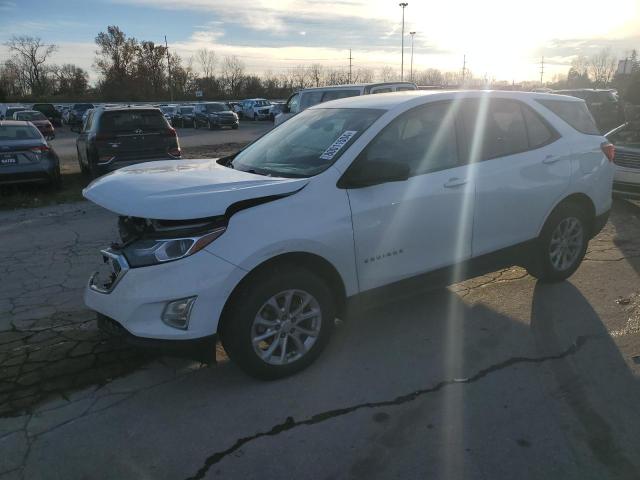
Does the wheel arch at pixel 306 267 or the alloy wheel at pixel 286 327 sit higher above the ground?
the wheel arch at pixel 306 267

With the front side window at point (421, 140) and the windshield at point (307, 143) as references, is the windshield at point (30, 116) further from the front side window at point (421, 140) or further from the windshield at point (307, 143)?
the front side window at point (421, 140)

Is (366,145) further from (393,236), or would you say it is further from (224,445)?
(224,445)

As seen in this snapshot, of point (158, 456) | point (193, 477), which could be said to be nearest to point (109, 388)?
point (158, 456)

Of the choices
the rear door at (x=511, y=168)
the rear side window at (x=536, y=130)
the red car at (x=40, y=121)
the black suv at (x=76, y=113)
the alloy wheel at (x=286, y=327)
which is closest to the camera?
the alloy wheel at (x=286, y=327)

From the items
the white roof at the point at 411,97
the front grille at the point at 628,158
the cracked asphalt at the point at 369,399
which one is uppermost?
the white roof at the point at 411,97

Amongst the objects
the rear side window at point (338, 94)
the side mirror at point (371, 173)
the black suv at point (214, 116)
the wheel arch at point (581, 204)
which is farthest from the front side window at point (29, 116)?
the wheel arch at point (581, 204)

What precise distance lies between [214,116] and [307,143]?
33.7 meters

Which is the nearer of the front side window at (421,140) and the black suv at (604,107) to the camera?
the front side window at (421,140)

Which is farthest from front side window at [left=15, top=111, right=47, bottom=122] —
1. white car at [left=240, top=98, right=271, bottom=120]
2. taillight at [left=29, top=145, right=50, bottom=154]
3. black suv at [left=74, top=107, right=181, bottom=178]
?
white car at [left=240, top=98, right=271, bottom=120]

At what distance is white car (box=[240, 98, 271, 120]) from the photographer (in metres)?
43.7

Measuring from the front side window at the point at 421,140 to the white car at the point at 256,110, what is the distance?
40.7 metres

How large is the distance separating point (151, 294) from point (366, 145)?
5.75ft

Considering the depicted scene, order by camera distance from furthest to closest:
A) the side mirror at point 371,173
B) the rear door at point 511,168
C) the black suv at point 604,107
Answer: the black suv at point 604,107 < the rear door at point 511,168 < the side mirror at point 371,173

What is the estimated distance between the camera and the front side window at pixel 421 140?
3.80 metres
